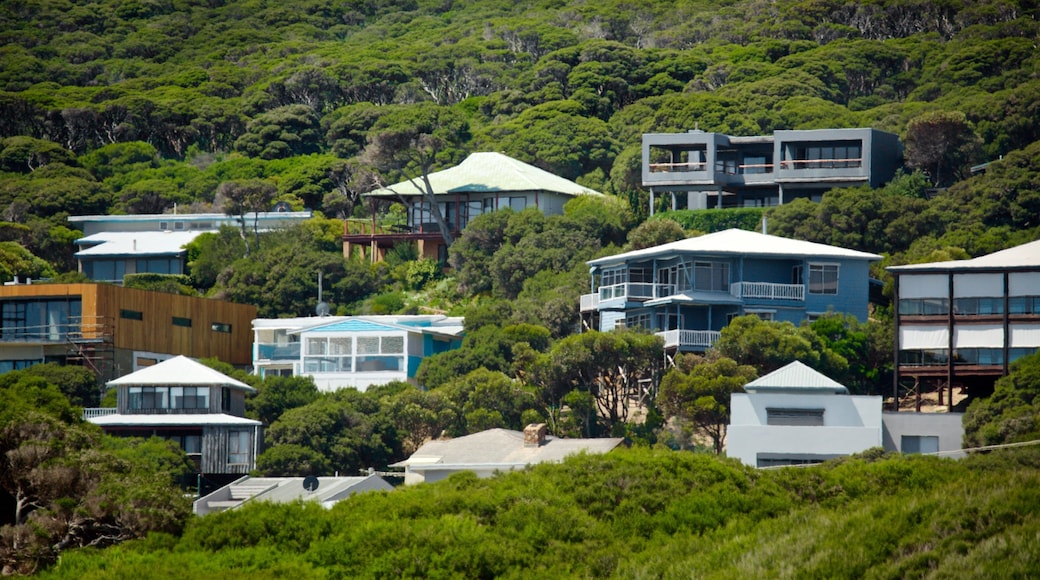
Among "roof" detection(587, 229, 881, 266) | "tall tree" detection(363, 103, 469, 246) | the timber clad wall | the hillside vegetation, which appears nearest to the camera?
the hillside vegetation

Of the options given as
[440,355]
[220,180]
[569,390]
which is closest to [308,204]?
[220,180]

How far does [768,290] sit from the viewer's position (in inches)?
2518

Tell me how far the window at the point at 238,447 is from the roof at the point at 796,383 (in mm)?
16836

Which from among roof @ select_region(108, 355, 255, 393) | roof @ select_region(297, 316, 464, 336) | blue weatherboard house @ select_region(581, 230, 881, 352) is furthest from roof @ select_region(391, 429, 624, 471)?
roof @ select_region(297, 316, 464, 336)

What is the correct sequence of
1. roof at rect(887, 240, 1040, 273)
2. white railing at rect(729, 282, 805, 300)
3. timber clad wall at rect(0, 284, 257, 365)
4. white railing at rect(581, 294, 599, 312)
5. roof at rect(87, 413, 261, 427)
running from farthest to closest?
timber clad wall at rect(0, 284, 257, 365) < white railing at rect(581, 294, 599, 312) < white railing at rect(729, 282, 805, 300) < roof at rect(87, 413, 261, 427) < roof at rect(887, 240, 1040, 273)

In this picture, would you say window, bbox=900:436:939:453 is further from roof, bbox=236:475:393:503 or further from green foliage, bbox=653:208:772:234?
green foliage, bbox=653:208:772:234

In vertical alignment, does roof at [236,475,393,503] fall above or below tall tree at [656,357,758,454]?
below

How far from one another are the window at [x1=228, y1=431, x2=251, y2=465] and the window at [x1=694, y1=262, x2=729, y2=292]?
54.9ft

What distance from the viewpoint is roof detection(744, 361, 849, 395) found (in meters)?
53.5

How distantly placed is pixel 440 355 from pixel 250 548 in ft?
96.8

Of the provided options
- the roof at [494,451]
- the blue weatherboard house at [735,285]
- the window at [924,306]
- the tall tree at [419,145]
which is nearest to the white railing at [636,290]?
the blue weatherboard house at [735,285]

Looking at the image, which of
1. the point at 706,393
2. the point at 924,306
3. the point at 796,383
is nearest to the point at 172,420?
the point at 706,393

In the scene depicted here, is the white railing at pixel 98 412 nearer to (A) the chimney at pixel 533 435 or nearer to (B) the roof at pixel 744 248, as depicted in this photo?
(A) the chimney at pixel 533 435

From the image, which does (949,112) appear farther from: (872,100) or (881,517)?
(881,517)
